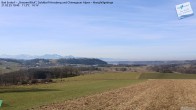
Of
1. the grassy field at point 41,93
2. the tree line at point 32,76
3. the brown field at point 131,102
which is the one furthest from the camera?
the tree line at point 32,76

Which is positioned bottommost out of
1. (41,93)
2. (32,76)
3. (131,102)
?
(41,93)

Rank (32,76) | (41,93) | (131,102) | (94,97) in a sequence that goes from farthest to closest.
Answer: (32,76)
(41,93)
(94,97)
(131,102)


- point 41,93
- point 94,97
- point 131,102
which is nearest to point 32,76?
point 41,93

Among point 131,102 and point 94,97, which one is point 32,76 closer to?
point 94,97

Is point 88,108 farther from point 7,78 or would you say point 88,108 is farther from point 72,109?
point 7,78

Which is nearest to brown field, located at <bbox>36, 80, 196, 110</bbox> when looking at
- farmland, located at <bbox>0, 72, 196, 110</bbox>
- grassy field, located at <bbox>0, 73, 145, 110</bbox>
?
farmland, located at <bbox>0, 72, 196, 110</bbox>

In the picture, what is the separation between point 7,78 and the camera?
11062 cm

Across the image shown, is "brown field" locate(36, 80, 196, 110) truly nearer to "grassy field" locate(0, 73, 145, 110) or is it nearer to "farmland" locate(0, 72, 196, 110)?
"farmland" locate(0, 72, 196, 110)

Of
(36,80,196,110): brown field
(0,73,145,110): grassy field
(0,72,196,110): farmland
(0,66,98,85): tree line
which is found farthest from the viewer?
(0,66,98,85): tree line

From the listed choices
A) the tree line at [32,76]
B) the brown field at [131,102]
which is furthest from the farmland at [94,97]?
the tree line at [32,76]

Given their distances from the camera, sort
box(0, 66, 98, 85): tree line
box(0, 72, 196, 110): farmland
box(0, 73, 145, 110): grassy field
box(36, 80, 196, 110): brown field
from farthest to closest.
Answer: box(0, 66, 98, 85): tree line, box(0, 73, 145, 110): grassy field, box(0, 72, 196, 110): farmland, box(36, 80, 196, 110): brown field

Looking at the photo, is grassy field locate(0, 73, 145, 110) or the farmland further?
grassy field locate(0, 73, 145, 110)

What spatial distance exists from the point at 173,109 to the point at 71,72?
407ft

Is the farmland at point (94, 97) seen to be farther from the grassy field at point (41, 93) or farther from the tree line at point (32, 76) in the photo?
the tree line at point (32, 76)
